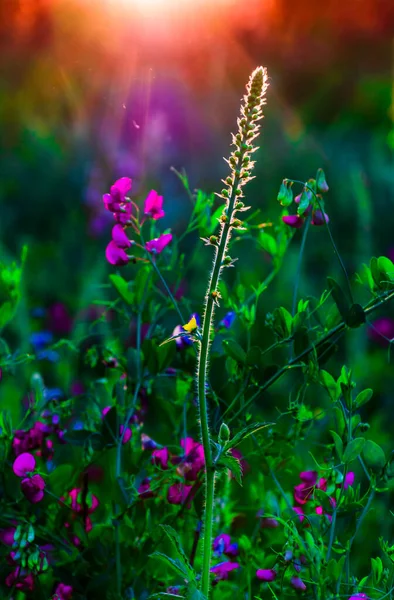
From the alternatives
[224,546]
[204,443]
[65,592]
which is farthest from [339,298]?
[65,592]

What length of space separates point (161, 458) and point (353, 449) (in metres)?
0.29

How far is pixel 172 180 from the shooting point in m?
3.59

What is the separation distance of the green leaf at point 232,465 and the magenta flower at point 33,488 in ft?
0.90

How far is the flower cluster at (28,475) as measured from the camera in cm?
96

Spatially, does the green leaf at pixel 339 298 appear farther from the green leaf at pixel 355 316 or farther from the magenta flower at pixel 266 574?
the magenta flower at pixel 266 574

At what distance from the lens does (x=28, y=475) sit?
985 millimetres

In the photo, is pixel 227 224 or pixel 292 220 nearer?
pixel 227 224

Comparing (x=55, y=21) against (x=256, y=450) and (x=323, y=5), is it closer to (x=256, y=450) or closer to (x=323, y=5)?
(x=323, y=5)

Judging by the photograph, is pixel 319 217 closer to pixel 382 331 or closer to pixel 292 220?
pixel 292 220

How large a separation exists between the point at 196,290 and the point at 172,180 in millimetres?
1143

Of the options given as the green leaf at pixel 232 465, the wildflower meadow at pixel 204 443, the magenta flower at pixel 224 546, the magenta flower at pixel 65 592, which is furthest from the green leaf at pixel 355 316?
the magenta flower at pixel 65 592

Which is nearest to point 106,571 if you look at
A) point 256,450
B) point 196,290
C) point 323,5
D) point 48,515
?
point 48,515

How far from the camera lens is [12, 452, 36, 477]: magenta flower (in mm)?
980

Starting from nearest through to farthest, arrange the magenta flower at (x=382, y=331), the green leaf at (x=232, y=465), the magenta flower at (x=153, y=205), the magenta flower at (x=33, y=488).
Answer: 1. the green leaf at (x=232, y=465)
2. the magenta flower at (x=33, y=488)
3. the magenta flower at (x=153, y=205)
4. the magenta flower at (x=382, y=331)
